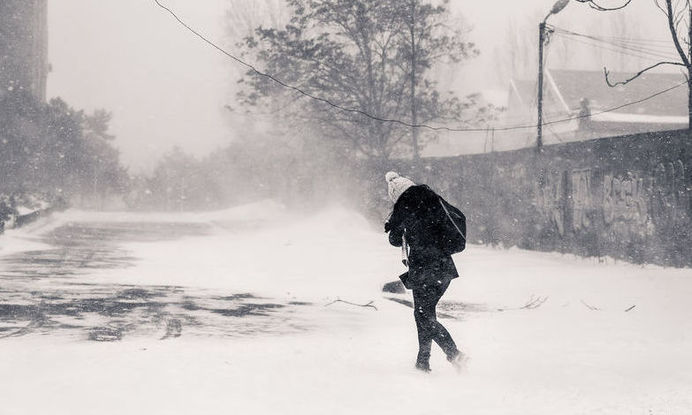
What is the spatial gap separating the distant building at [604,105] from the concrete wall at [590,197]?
15.0 metres

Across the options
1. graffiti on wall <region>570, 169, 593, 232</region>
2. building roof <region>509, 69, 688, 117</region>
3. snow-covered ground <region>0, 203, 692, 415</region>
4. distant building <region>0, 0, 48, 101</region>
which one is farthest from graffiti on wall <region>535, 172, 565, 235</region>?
distant building <region>0, 0, 48, 101</region>

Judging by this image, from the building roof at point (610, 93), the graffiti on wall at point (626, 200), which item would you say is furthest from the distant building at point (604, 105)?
the graffiti on wall at point (626, 200)

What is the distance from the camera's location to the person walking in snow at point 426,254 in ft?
20.7

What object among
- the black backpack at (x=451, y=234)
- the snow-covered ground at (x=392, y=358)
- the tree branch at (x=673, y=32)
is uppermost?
the tree branch at (x=673, y=32)

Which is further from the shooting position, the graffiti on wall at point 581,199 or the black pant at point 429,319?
the graffiti on wall at point 581,199

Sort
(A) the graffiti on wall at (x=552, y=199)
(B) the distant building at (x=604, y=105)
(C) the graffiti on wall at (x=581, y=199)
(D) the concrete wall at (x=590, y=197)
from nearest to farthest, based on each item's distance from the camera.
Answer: (D) the concrete wall at (x=590, y=197), (C) the graffiti on wall at (x=581, y=199), (A) the graffiti on wall at (x=552, y=199), (B) the distant building at (x=604, y=105)

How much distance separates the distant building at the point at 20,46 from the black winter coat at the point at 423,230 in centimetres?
3937

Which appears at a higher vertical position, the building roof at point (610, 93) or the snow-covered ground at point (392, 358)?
the building roof at point (610, 93)

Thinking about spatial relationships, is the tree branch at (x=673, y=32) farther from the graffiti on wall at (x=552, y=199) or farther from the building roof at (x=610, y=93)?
the building roof at (x=610, y=93)

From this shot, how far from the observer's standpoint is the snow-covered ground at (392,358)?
17.6 feet

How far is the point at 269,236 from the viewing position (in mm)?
27031

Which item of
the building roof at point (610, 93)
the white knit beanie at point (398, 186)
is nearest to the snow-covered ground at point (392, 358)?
the white knit beanie at point (398, 186)

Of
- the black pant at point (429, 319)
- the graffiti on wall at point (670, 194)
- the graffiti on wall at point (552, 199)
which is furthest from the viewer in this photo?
the graffiti on wall at point (552, 199)

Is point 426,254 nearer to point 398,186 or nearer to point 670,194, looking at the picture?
point 398,186
